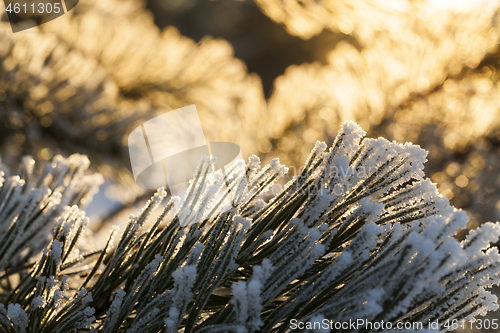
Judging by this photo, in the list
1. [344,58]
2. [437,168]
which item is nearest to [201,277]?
[437,168]

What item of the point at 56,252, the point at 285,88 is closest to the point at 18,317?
the point at 56,252

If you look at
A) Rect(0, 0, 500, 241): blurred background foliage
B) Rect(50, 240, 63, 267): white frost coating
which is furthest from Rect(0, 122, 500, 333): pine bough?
Rect(0, 0, 500, 241): blurred background foliage

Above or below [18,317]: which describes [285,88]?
above

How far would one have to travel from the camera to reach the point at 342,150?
11.8 inches

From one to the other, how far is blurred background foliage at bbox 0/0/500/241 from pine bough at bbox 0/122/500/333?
464 millimetres

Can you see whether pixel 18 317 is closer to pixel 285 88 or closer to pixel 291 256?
pixel 291 256

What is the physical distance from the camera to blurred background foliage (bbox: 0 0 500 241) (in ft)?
2.56

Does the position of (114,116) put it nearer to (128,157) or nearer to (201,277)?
(128,157)

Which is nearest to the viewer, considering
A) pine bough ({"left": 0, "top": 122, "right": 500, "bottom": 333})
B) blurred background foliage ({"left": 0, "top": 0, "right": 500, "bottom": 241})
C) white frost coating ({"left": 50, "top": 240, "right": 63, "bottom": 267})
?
pine bough ({"left": 0, "top": 122, "right": 500, "bottom": 333})

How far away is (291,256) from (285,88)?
97 cm

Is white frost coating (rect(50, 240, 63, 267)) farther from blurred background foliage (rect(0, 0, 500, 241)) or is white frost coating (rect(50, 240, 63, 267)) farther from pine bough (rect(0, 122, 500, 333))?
blurred background foliage (rect(0, 0, 500, 241))

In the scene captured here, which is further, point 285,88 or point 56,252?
point 285,88

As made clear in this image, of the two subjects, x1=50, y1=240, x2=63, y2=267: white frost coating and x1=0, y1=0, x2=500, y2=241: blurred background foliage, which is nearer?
x1=50, y1=240, x2=63, y2=267: white frost coating

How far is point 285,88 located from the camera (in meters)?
1.16
